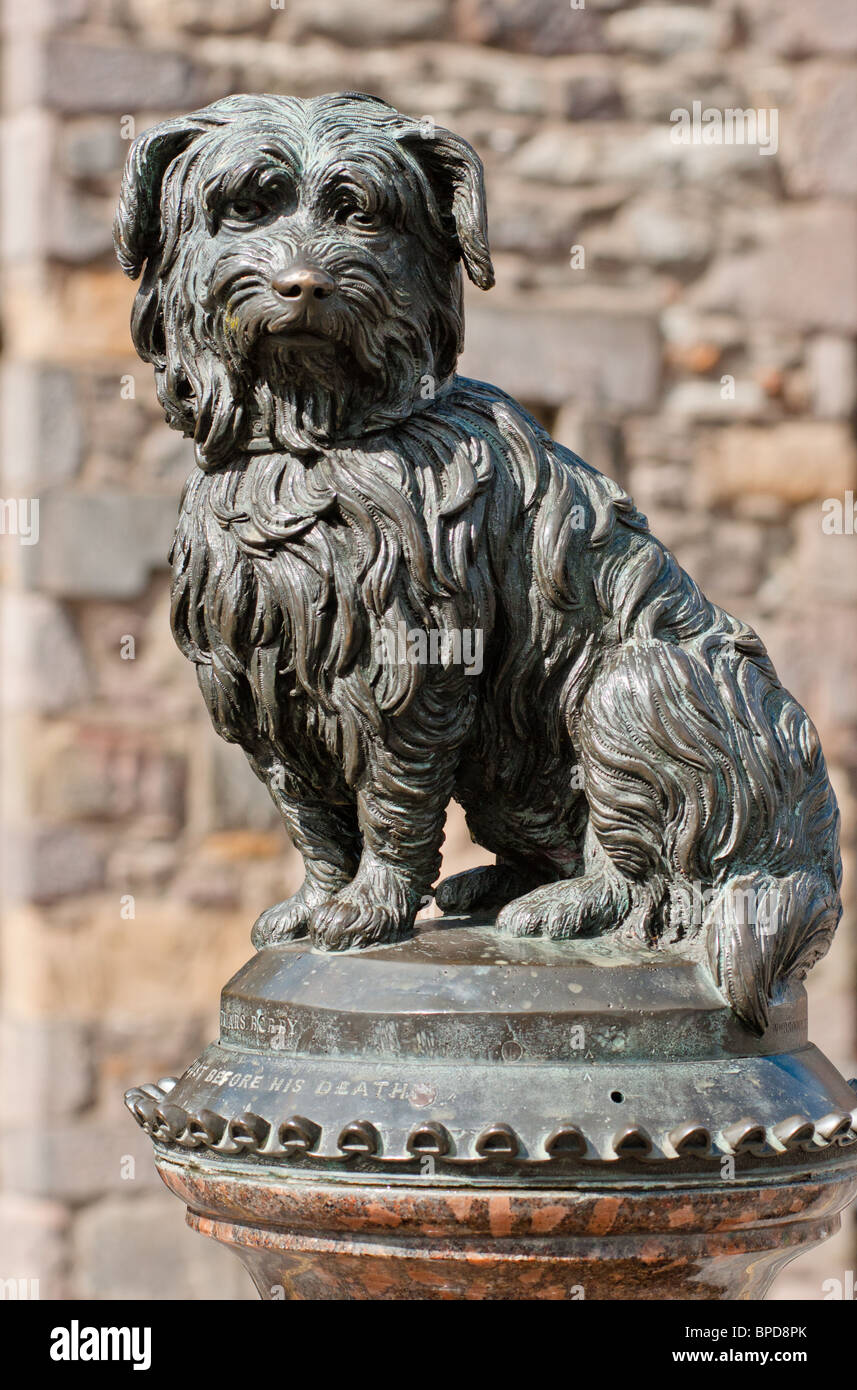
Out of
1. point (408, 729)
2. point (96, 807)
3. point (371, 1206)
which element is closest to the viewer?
point (371, 1206)

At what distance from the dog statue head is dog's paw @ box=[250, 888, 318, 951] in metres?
0.62

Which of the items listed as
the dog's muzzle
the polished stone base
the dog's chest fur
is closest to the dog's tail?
the polished stone base

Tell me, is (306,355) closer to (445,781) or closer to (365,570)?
(365,570)

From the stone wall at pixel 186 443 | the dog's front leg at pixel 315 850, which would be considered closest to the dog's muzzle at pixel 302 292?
the dog's front leg at pixel 315 850

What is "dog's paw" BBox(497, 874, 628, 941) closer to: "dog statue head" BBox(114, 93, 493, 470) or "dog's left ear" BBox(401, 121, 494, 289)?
"dog statue head" BBox(114, 93, 493, 470)

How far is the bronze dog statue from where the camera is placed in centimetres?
222

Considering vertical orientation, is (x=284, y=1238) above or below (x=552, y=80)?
below

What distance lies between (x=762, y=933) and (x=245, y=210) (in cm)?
109

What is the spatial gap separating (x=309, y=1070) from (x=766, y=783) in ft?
2.22

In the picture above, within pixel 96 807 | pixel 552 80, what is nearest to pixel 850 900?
pixel 96 807

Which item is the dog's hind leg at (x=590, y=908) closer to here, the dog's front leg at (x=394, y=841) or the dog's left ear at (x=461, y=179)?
the dog's front leg at (x=394, y=841)

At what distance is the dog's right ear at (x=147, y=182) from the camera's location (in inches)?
90.4

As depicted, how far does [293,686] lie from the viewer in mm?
2322

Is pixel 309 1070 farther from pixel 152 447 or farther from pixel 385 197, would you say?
pixel 152 447
